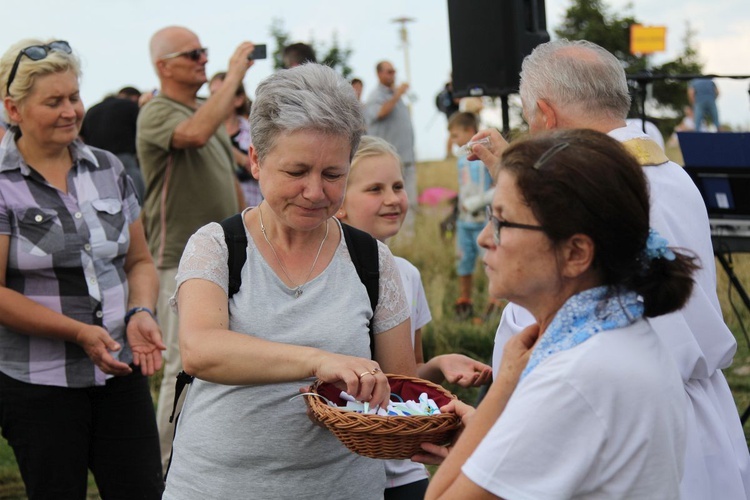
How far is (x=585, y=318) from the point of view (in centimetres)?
189

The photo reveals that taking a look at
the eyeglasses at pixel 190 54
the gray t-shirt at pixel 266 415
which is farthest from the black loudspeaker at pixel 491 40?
the gray t-shirt at pixel 266 415

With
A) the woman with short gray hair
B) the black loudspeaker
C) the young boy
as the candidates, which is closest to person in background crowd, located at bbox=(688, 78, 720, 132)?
the young boy

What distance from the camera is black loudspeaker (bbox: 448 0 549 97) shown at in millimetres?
→ 6309

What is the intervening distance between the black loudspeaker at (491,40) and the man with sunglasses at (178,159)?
4.77 ft

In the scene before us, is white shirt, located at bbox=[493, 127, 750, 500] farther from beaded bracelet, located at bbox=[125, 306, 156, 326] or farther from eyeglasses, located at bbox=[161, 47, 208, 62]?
eyeglasses, located at bbox=[161, 47, 208, 62]

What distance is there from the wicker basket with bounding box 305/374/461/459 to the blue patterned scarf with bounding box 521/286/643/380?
410 mm

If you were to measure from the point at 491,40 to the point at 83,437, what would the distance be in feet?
12.7

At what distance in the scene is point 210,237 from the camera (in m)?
2.64

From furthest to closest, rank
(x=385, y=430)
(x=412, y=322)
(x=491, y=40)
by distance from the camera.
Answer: (x=491, y=40)
(x=412, y=322)
(x=385, y=430)

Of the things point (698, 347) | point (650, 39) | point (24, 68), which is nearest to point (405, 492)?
point (698, 347)

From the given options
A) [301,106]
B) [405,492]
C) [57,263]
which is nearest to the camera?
[301,106]

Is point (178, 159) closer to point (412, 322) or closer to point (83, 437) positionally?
point (83, 437)

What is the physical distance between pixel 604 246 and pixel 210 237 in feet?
3.80

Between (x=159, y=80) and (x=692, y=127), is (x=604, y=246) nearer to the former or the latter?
(x=159, y=80)
